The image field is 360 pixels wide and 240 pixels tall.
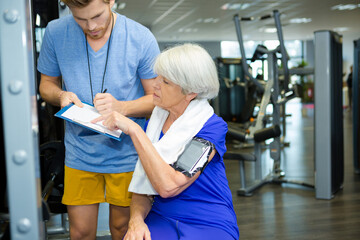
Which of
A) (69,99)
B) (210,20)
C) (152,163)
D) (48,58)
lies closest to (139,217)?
(152,163)

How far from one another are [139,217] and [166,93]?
0.42 m

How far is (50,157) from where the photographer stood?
75.9 inches

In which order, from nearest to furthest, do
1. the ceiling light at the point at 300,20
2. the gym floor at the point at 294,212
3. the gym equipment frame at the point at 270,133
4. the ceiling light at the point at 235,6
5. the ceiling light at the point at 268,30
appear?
1. the gym floor at the point at 294,212
2. the gym equipment frame at the point at 270,133
3. the ceiling light at the point at 235,6
4. the ceiling light at the point at 300,20
5. the ceiling light at the point at 268,30

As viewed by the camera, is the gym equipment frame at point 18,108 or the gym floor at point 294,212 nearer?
the gym equipment frame at point 18,108

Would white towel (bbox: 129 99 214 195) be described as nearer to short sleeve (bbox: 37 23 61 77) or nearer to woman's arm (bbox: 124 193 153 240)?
woman's arm (bbox: 124 193 153 240)

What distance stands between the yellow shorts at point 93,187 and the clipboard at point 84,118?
0.76 ft

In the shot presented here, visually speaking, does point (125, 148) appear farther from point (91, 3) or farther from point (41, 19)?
point (41, 19)

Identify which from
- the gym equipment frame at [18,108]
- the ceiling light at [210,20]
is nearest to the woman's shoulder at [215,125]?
the gym equipment frame at [18,108]

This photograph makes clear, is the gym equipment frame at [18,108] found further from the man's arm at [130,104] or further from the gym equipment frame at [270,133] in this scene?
the gym equipment frame at [270,133]

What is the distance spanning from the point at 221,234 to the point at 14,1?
0.96 metres

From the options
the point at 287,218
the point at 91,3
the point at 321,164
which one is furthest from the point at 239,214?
the point at 91,3

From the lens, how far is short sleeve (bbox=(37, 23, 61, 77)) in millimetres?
1488

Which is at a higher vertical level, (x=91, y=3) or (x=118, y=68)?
(x=91, y=3)

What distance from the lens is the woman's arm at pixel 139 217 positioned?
131cm
